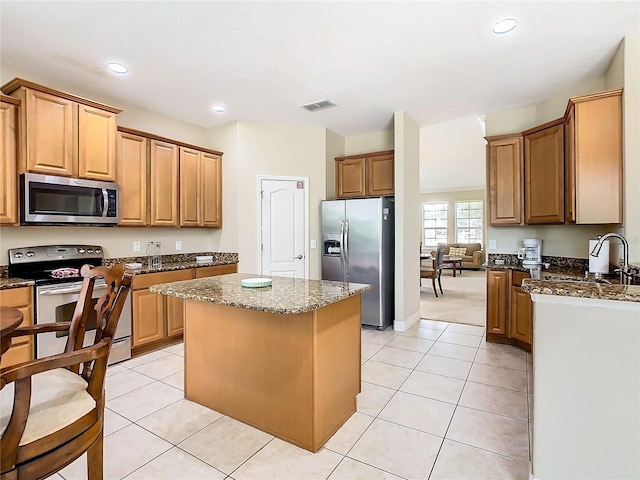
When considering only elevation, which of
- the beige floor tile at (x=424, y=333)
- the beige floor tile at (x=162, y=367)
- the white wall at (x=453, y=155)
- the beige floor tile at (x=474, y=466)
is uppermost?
the white wall at (x=453, y=155)

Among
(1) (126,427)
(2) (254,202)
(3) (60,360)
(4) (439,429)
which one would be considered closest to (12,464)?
(3) (60,360)

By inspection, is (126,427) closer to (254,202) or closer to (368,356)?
(368,356)

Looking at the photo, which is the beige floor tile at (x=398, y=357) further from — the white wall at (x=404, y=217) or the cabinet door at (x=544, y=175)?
the cabinet door at (x=544, y=175)

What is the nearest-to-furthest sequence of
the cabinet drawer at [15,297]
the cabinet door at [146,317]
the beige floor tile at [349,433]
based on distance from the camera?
the beige floor tile at [349,433] < the cabinet drawer at [15,297] < the cabinet door at [146,317]

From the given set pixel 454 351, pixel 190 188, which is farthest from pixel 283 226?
pixel 454 351

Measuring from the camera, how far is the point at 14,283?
2.56 meters

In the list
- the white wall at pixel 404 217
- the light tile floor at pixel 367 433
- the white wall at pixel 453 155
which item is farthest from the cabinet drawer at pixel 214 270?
the white wall at pixel 453 155

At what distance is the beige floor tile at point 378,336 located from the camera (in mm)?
3865

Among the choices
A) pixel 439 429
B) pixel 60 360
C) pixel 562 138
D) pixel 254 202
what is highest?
pixel 562 138

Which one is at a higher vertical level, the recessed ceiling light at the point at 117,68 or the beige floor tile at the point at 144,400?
the recessed ceiling light at the point at 117,68

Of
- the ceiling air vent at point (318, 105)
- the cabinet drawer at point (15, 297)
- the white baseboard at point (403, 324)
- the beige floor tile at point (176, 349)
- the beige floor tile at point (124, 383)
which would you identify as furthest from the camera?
the white baseboard at point (403, 324)

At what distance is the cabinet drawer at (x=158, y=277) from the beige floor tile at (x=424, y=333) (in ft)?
8.69

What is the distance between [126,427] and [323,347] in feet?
4.57

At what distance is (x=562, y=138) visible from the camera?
321 cm
